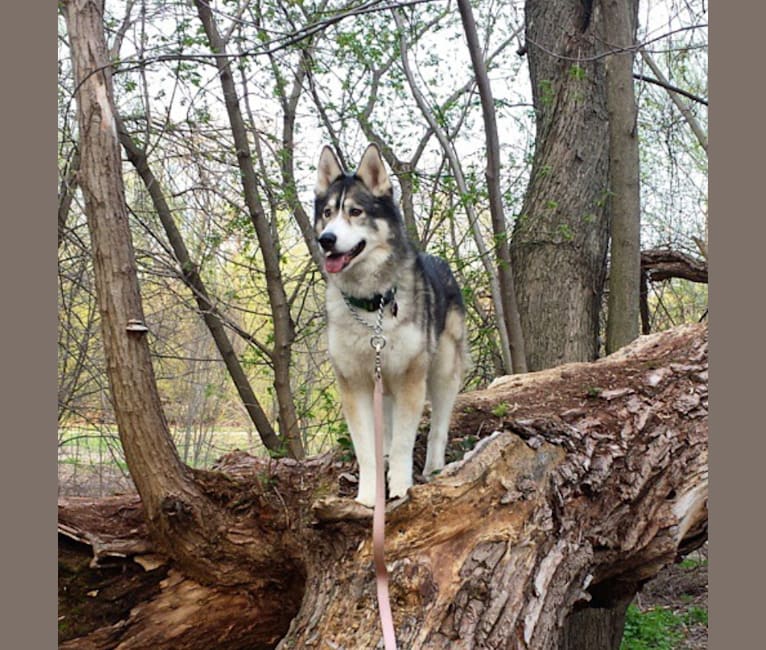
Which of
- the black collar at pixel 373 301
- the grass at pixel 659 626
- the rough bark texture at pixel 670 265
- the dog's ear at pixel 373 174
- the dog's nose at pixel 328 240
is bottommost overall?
the grass at pixel 659 626

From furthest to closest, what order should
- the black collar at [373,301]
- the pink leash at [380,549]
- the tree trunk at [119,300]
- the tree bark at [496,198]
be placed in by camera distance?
the tree bark at [496,198], the tree trunk at [119,300], the black collar at [373,301], the pink leash at [380,549]

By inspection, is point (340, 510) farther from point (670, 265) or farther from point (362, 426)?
point (670, 265)

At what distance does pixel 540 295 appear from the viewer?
7.98 meters

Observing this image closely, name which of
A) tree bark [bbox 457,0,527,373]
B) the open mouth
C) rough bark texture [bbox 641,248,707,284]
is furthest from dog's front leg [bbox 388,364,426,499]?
rough bark texture [bbox 641,248,707,284]

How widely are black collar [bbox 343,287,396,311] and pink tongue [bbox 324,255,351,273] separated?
0.24 m

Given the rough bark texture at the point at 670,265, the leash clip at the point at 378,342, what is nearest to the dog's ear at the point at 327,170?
the leash clip at the point at 378,342

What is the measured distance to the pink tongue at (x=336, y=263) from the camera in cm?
392

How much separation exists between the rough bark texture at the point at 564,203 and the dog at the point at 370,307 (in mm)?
3884

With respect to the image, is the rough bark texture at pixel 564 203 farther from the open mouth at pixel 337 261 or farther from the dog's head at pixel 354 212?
the open mouth at pixel 337 261

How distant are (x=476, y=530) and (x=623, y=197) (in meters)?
4.67

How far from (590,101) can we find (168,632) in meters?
6.43

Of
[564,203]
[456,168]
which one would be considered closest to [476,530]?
[456,168]

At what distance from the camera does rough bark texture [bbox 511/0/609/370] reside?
7941mm

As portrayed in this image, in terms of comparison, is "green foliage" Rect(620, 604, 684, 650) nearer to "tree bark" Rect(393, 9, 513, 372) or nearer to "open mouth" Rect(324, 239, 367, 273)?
"tree bark" Rect(393, 9, 513, 372)
